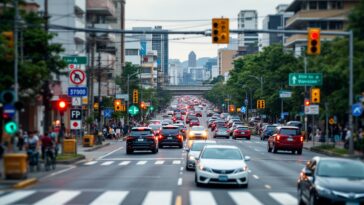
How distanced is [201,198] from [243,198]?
4.08 feet

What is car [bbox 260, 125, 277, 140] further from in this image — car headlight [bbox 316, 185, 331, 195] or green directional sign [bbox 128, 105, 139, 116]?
car headlight [bbox 316, 185, 331, 195]

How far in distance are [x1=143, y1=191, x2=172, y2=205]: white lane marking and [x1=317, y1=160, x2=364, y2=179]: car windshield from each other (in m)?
4.39

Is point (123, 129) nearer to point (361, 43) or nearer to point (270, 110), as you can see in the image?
point (270, 110)

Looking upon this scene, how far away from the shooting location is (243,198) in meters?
21.2

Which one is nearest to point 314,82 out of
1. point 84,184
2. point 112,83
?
point 84,184

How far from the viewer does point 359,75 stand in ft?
154

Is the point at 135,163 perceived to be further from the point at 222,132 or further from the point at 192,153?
the point at 222,132

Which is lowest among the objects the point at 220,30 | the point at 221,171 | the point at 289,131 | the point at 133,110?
the point at 221,171

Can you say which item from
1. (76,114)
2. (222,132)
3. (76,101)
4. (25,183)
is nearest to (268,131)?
(222,132)

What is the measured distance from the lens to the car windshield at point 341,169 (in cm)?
1756

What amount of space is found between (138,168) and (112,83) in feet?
216

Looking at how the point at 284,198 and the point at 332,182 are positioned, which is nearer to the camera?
the point at 332,182

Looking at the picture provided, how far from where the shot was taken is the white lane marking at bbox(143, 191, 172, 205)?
1988 cm

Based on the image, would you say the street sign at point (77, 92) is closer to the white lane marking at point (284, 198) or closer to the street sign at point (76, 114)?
the street sign at point (76, 114)
